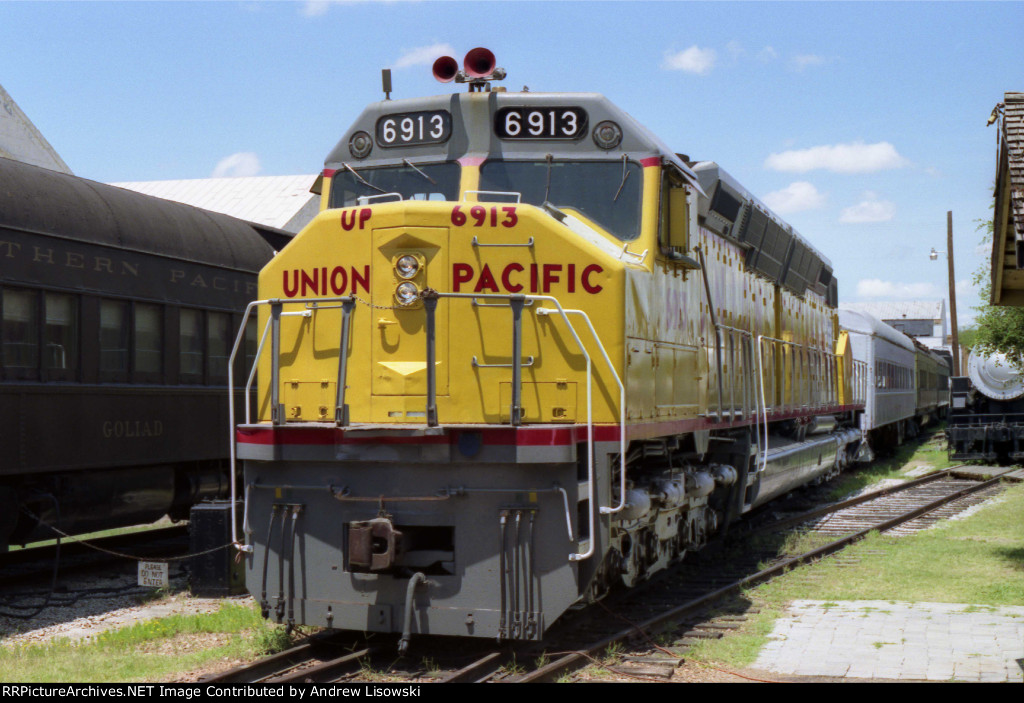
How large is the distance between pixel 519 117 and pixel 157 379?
5.55m

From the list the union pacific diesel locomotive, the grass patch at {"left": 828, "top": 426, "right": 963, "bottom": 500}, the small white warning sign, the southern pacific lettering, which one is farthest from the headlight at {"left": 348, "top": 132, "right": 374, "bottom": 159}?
the grass patch at {"left": 828, "top": 426, "right": 963, "bottom": 500}

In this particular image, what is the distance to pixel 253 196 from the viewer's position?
97.2 ft

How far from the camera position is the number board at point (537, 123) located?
7.88 metres

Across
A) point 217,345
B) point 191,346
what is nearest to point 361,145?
point 191,346

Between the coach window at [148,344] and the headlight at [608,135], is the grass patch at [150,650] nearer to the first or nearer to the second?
the coach window at [148,344]

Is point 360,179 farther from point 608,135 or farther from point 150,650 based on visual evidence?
point 150,650

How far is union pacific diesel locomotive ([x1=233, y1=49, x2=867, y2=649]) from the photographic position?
677 centimetres

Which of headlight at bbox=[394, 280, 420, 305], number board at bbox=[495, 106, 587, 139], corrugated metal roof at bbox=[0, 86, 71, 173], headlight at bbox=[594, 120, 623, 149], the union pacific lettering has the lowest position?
headlight at bbox=[394, 280, 420, 305]

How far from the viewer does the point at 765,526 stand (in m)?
14.5

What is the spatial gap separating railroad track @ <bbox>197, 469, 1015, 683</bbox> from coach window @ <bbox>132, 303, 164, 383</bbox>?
472cm

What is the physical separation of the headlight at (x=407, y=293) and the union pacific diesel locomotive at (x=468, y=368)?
0.05ft

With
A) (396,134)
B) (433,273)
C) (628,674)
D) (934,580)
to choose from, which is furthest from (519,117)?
(934,580)

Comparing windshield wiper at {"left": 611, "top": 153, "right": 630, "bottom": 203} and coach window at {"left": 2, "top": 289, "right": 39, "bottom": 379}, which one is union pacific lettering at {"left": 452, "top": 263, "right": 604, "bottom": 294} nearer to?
windshield wiper at {"left": 611, "top": 153, "right": 630, "bottom": 203}
